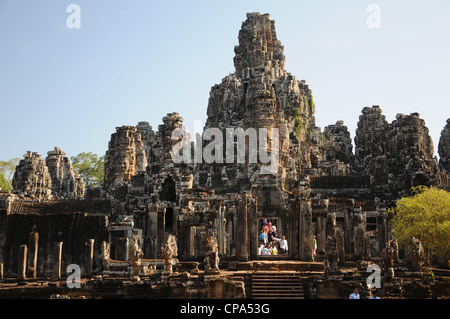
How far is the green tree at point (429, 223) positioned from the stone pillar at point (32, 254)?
1842 centimetres

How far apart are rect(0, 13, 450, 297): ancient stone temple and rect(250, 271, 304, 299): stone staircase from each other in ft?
2.99

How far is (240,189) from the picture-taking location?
158 ft

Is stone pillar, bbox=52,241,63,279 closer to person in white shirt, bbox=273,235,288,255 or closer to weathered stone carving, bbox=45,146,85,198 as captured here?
person in white shirt, bbox=273,235,288,255

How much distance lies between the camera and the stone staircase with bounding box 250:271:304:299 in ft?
72.4

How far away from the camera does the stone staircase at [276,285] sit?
22.1 m

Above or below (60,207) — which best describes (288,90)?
above

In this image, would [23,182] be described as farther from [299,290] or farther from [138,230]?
[299,290]

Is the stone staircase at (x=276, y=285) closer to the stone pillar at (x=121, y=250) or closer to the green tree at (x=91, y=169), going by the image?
the stone pillar at (x=121, y=250)

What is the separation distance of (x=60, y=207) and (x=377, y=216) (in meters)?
20.9

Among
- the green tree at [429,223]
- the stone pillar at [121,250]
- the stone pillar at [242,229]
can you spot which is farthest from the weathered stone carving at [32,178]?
the green tree at [429,223]

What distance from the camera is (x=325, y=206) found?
28.7 metres

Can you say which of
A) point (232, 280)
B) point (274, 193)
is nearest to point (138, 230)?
point (274, 193)

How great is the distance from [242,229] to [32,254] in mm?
11124

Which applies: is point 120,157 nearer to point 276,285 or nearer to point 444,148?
point 276,285
